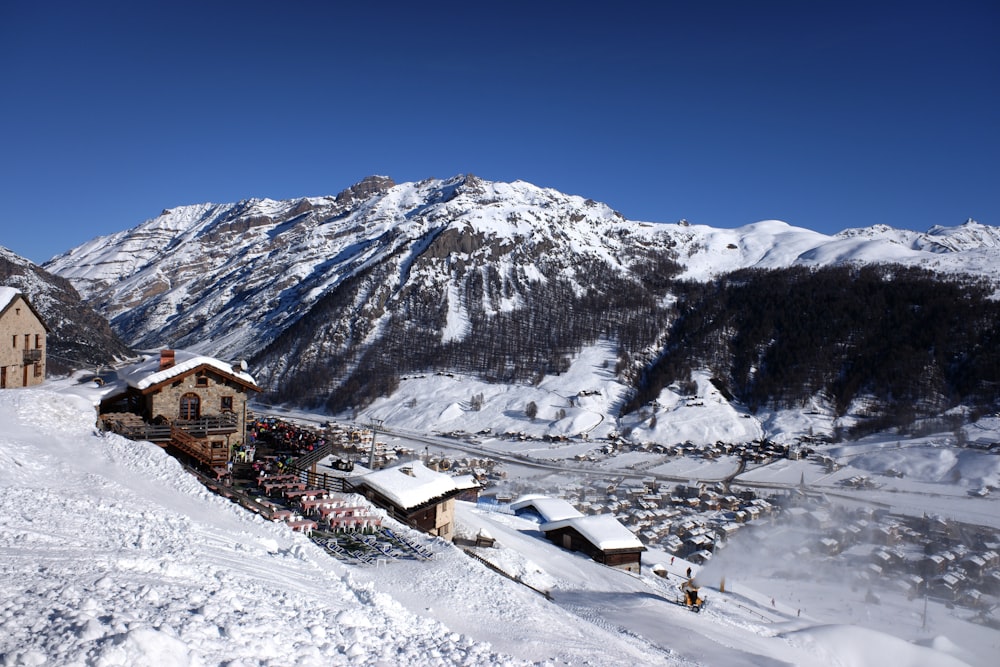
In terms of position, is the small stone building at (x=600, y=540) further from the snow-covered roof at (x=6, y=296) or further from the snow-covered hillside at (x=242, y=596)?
the snow-covered roof at (x=6, y=296)

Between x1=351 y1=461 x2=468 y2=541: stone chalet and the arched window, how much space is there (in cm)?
644

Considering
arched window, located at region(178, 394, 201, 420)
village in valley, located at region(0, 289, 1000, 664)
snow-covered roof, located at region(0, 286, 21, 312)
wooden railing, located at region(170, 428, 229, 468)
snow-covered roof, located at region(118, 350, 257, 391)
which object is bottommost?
village in valley, located at region(0, 289, 1000, 664)

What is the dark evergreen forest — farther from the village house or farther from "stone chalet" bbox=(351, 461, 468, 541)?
the village house

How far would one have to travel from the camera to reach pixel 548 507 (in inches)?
1629

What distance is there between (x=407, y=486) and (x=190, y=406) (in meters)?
8.68

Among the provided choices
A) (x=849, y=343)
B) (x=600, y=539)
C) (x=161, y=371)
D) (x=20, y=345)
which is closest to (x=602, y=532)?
(x=600, y=539)

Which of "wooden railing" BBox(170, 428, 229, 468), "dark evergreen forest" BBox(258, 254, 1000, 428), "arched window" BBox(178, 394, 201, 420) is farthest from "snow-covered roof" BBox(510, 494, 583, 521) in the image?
"dark evergreen forest" BBox(258, 254, 1000, 428)

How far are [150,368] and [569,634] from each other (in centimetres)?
1874

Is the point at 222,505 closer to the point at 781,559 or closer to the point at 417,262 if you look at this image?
the point at 781,559

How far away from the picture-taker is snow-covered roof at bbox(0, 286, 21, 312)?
26.1 m

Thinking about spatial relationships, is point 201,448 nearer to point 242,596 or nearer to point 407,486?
point 407,486

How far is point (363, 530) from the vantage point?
746 inches

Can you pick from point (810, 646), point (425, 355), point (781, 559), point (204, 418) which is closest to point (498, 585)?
point (810, 646)

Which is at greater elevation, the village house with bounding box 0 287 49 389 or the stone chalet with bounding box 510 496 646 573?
the village house with bounding box 0 287 49 389
